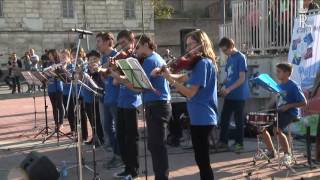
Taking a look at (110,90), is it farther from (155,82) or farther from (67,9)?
(67,9)

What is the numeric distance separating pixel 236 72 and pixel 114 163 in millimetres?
2538

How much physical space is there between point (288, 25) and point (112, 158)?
18.9ft

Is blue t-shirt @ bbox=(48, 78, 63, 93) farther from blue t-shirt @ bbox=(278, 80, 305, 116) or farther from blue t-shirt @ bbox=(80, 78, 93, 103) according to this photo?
blue t-shirt @ bbox=(278, 80, 305, 116)

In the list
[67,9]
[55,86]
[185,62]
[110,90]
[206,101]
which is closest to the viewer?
[185,62]

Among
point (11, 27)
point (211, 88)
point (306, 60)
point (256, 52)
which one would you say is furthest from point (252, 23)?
point (11, 27)

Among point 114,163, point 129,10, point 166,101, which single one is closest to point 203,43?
point 166,101

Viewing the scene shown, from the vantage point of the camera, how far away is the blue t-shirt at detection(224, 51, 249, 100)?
896cm

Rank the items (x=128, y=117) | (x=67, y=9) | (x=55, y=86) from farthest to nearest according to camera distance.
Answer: (x=67, y=9) → (x=55, y=86) → (x=128, y=117)

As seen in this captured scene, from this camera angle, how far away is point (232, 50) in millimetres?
8977

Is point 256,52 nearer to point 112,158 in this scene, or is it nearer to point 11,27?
point 112,158

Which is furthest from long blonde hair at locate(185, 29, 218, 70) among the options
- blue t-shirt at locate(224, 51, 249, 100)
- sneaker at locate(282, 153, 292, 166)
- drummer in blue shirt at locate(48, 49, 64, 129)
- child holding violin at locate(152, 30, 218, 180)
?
drummer in blue shirt at locate(48, 49, 64, 129)

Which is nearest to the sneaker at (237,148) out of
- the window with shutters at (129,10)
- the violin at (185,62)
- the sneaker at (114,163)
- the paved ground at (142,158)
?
the paved ground at (142,158)

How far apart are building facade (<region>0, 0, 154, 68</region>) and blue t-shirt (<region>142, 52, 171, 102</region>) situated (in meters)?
36.3

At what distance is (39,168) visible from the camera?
4125mm
